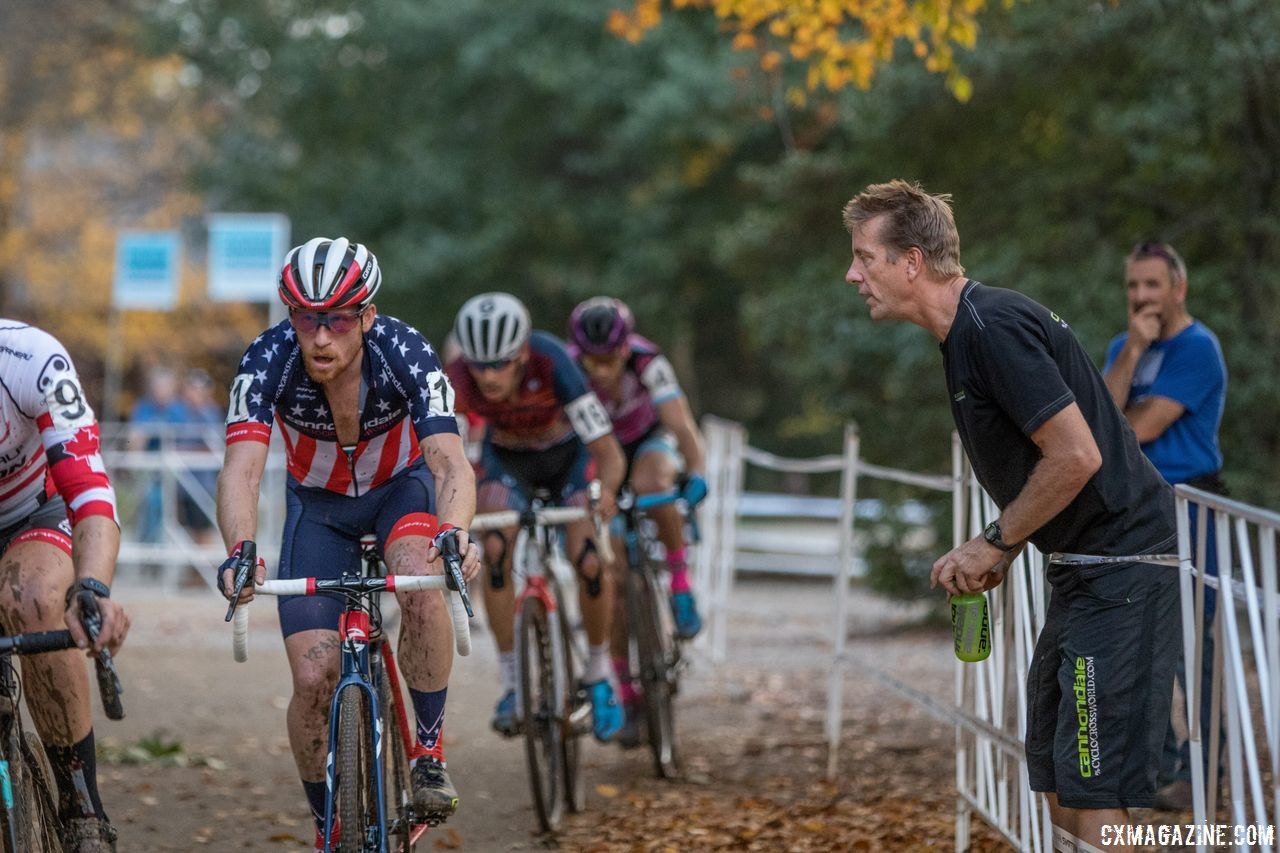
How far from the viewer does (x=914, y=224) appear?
4723mm

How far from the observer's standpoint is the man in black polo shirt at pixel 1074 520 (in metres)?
4.39

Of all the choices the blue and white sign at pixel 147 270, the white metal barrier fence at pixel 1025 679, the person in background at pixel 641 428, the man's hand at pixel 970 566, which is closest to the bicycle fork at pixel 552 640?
the person in background at pixel 641 428

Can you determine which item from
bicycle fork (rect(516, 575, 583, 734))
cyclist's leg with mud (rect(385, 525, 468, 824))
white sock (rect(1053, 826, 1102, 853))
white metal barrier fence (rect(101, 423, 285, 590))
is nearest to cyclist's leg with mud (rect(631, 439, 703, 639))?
bicycle fork (rect(516, 575, 583, 734))

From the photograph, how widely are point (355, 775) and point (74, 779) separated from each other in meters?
1.02

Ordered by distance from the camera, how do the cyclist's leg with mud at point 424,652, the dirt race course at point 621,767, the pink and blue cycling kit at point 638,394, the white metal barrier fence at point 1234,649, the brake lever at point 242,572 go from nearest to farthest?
the white metal barrier fence at point 1234,649 < the brake lever at point 242,572 < the cyclist's leg with mud at point 424,652 < the dirt race course at point 621,767 < the pink and blue cycling kit at point 638,394

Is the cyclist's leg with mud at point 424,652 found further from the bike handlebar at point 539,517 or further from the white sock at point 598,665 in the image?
the white sock at point 598,665

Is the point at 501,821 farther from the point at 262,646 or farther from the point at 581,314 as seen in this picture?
the point at 262,646

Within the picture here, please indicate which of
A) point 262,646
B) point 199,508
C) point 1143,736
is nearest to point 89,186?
point 199,508

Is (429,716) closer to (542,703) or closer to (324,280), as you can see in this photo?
(324,280)

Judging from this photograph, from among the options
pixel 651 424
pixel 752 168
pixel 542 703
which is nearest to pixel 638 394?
pixel 651 424

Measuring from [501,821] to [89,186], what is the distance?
30.5m

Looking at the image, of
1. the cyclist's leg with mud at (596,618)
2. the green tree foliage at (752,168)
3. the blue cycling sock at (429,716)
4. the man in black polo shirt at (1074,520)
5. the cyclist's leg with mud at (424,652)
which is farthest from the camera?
the green tree foliage at (752,168)

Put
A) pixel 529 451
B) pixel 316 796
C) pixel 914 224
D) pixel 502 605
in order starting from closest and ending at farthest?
pixel 914 224, pixel 316 796, pixel 502 605, pixel 529 451

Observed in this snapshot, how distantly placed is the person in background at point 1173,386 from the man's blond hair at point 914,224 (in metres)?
2.35
